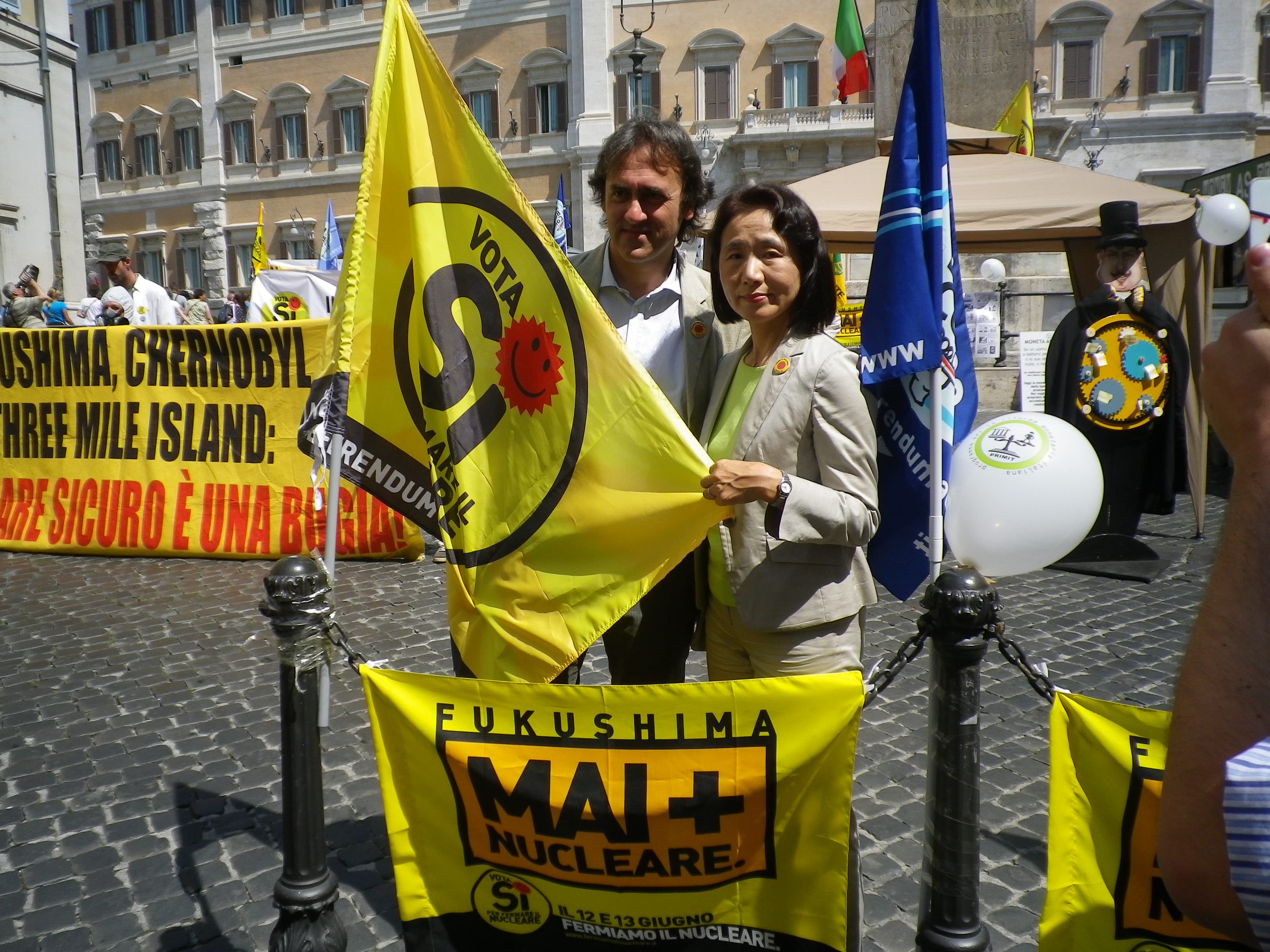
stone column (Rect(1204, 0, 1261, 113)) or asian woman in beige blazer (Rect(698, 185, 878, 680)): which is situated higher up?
stone column (Rect(1204, 0, 1261, 113))

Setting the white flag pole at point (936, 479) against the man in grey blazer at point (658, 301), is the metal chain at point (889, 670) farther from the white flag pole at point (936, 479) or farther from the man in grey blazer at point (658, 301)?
the man in grey blazer at point (658, 301)

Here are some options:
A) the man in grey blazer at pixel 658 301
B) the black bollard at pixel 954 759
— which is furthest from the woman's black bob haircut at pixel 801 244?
the black bollard at pixel 954 759

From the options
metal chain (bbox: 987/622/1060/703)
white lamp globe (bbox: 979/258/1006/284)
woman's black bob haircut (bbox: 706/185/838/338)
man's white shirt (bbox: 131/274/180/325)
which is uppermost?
white lamp globe (bbox: 979/258/1006/284)

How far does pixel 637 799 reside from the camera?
1.83 m

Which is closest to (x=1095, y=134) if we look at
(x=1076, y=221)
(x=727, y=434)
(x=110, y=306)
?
(x=1076, y=221)

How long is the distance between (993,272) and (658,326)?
508 inches

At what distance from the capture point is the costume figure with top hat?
5918 millimetres

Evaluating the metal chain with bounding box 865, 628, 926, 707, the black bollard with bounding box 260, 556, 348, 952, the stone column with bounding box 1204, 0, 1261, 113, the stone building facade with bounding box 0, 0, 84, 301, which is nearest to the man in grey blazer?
the metal chain with bounding box 865, 628, 926, 707

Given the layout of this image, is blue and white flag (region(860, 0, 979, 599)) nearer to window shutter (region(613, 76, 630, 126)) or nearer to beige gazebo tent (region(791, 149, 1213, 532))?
beige gazebo tent (region(791, 149, 1213, 532))

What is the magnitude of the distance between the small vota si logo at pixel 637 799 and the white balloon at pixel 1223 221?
A: 22.6 ft

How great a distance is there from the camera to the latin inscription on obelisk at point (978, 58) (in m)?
10.9

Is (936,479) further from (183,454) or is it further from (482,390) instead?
(183,454)

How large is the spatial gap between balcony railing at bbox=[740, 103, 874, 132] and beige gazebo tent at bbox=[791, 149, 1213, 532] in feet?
91.9

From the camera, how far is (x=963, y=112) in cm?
1111
